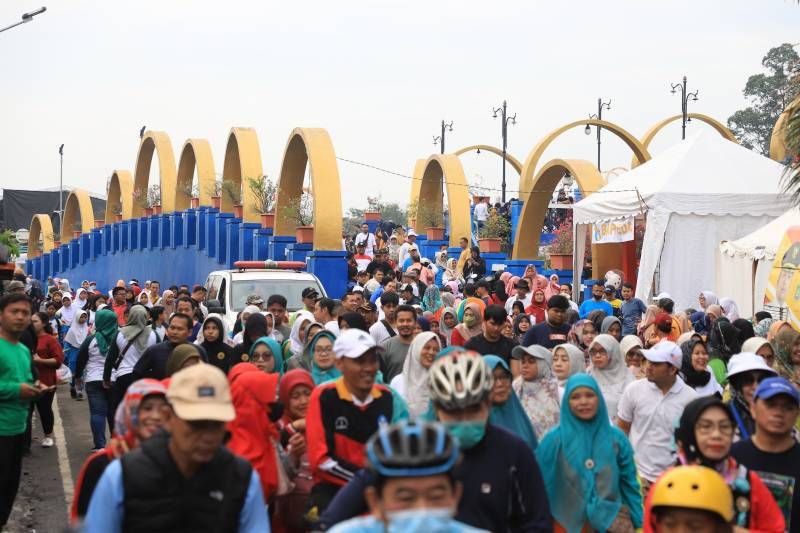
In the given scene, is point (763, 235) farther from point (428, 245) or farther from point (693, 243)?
point (428, 245)

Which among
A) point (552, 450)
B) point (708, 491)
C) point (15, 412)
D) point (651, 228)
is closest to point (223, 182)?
point (651, 228)

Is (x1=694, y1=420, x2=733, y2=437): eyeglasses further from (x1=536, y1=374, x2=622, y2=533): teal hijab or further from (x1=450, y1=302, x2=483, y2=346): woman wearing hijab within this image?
(x1=450, y1=302, x2=483, y2=346): woman wearing hijab

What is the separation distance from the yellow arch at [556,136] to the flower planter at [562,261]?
9.44 metres

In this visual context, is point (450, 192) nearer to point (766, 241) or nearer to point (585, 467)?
point (766, 241)

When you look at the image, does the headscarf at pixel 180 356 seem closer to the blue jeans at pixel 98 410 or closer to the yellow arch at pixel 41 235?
the blue jeans at pixel 98 410

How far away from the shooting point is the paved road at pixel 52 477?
10.9m

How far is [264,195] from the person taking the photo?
35.1 meters

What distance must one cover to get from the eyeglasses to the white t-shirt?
2720 millimetres

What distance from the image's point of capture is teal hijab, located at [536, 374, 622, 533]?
6488 millimetres

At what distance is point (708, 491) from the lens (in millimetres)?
4047

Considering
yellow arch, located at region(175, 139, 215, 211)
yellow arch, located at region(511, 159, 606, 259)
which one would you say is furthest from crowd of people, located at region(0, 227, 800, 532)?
yellow arch, located at region(175, 139, 215, 211)

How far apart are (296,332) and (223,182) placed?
25630 mm

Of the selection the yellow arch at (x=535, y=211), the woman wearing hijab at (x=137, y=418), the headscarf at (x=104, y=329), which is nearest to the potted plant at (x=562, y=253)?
the yellow arch at (x=535, y=211)

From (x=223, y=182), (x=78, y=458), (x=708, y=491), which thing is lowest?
(x=78, y=458)
